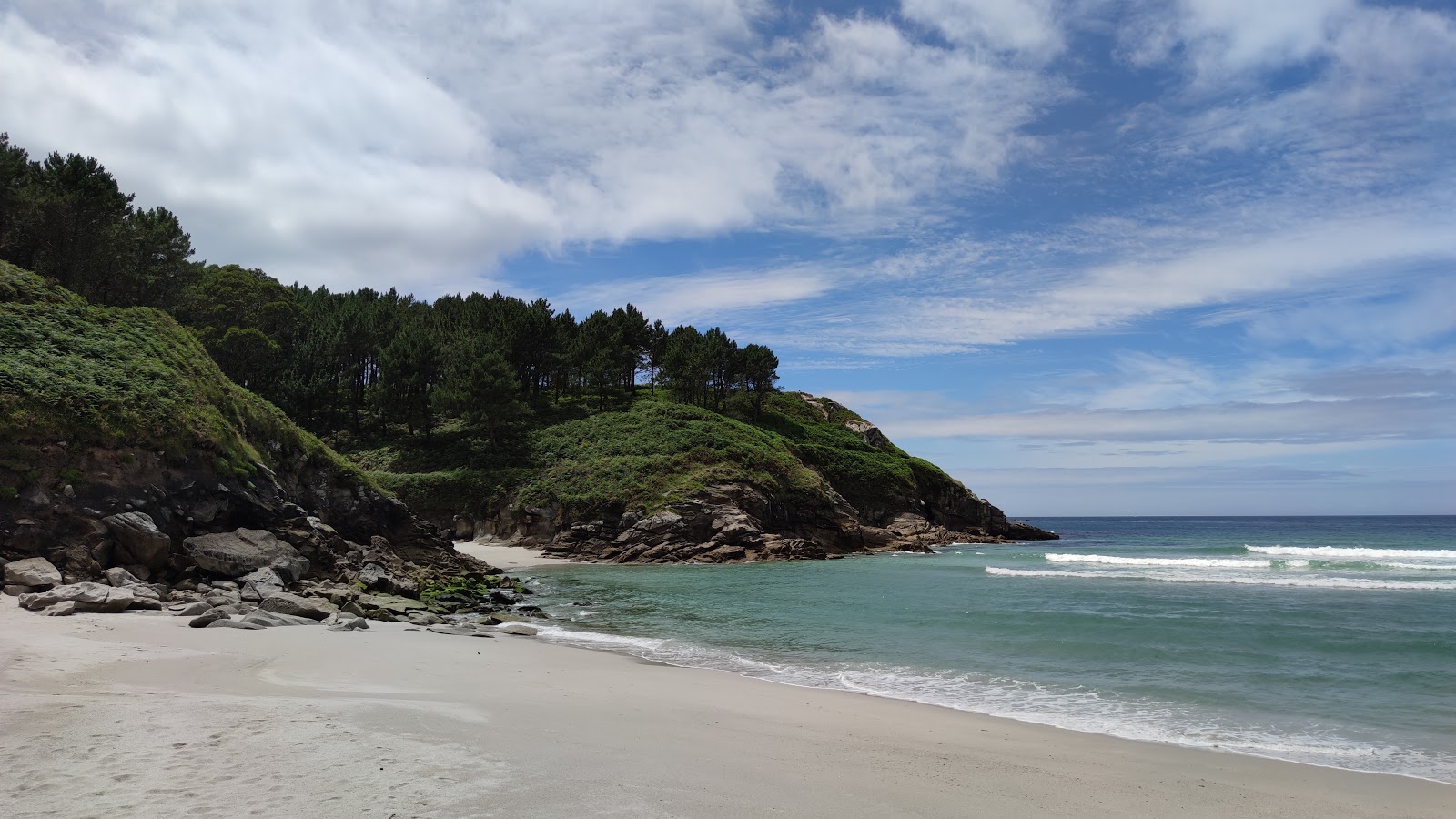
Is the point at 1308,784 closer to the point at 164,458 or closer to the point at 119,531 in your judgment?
the point at 119,531

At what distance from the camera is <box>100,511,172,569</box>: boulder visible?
713 inches

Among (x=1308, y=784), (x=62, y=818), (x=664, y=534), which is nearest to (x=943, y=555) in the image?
(x=664, y=534)

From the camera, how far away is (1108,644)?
679 inches

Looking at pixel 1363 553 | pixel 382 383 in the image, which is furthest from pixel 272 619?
A: pixel 1363 553

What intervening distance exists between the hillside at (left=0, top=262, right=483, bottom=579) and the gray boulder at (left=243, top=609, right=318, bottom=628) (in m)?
4.99

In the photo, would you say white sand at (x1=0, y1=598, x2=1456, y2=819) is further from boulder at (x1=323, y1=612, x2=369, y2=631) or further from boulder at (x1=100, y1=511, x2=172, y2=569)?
boulder at (x1=100, y1=511, x2=172, y2=569)

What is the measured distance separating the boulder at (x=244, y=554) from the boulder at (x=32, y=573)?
3.73m

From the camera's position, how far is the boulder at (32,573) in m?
15.1

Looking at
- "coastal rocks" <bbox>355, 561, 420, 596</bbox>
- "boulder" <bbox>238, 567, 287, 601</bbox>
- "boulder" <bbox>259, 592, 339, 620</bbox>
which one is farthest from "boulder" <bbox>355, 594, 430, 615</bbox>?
"boulder" <bbox>238, 567, 287, 601</bbox>

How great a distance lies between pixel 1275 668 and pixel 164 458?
89.8 ft

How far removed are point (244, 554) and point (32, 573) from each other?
16.6 feet

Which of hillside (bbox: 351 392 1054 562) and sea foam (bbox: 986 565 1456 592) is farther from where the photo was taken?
hillside (bbox: 351 392 1054 562)

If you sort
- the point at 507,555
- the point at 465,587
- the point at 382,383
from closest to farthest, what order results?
the point at 465,587 → the point at 507,555 → the point at 382,383

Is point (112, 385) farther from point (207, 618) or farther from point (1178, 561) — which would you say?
point (1178, 561)
